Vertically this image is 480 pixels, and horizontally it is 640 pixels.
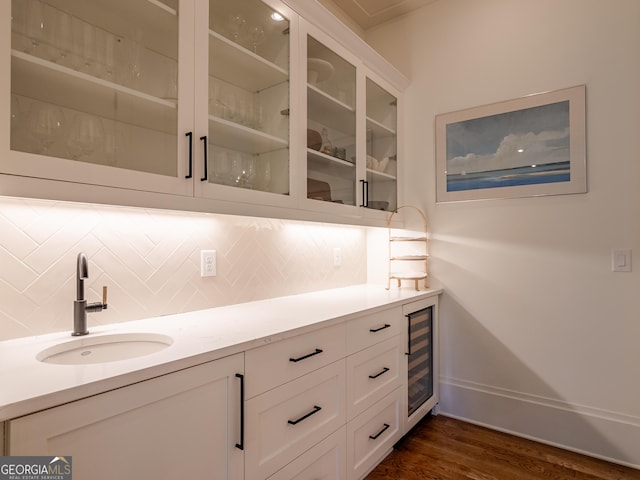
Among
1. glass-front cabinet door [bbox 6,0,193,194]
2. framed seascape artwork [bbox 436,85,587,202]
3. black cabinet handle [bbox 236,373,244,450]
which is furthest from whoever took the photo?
framed seascape artwork [bbox 436,85,587,202]

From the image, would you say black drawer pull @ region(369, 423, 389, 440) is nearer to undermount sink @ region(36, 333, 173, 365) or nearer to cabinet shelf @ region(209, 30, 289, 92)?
undermount sink @ region(36, 333, 173, 365)

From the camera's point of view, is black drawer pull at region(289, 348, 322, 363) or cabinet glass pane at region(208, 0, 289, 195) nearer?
black drawer pull at region(289, 348, 322, 363)

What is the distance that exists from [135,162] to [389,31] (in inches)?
95.3

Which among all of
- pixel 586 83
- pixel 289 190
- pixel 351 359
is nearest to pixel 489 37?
pixel 586 83

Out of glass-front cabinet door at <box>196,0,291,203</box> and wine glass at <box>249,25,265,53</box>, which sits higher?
wine glass at <box>249,25,265,53</box>

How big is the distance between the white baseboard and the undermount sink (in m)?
2.02

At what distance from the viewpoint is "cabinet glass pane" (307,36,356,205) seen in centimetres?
184

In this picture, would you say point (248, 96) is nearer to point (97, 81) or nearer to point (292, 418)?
point (97, 81)

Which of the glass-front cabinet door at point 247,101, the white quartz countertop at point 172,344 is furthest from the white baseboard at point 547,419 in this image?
the glass-front cabinet door at point 247,101

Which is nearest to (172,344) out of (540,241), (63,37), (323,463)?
(323,463)

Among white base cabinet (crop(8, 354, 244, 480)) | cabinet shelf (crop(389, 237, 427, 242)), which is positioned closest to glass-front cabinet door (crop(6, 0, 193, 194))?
white base cabinet (crop(8, 354, 244, 480))

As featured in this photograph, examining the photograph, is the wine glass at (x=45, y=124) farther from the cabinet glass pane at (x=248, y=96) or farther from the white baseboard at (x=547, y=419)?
the white baseboard at (x=547, y=419)

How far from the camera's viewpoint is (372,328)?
1763mm

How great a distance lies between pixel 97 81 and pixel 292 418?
1.28 meters
